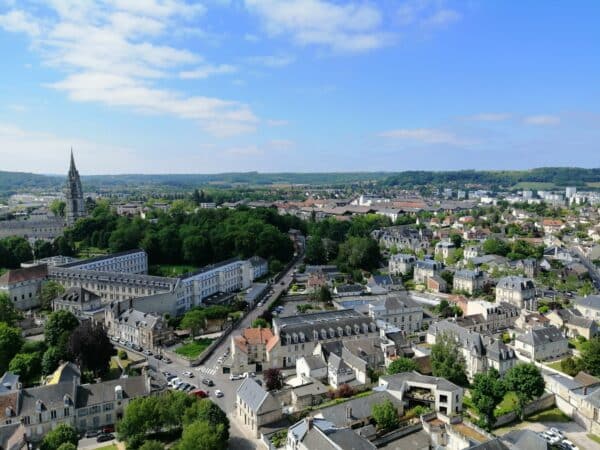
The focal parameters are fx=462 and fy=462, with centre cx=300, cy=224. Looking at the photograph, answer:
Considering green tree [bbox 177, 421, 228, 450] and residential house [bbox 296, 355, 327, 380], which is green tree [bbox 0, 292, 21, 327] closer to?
residential house [bbox 296, 355, 327, 380]

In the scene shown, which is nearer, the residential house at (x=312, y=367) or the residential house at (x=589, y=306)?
the residential house at (x=312, y=367)

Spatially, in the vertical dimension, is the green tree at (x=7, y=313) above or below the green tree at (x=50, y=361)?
above

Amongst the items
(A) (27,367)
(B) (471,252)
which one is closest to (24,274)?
(A) (27,367)

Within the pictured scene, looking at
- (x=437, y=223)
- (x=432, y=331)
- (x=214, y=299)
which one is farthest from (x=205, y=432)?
(x=437, y=223)

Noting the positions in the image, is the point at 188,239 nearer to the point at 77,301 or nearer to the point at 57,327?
the point at 77,301

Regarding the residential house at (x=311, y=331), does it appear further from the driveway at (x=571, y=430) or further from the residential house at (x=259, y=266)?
the residential house at (x=259, y=266)

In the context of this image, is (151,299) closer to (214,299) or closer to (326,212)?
(214,299)

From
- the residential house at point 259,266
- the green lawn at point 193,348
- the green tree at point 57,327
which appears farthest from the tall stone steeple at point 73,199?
the green lawn at point 193,348
